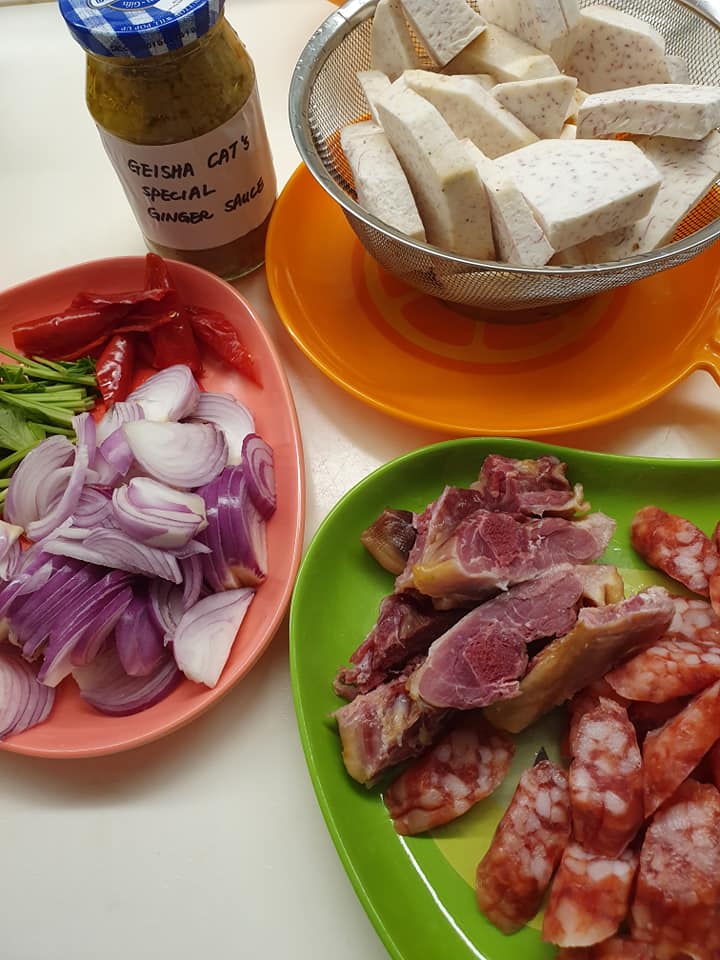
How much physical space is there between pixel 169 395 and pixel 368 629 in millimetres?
617

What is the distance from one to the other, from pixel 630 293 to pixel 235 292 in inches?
34.7

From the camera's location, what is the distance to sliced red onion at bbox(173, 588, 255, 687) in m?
1.20

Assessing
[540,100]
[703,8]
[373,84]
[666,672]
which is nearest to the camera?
[666,672]

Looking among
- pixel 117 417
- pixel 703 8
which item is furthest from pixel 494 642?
pixel 703 8

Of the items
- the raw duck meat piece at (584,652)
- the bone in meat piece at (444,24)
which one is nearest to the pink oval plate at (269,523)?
the raw duck meat piece at (584,652)

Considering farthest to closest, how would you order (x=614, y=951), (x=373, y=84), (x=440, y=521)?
(x=373, y=84), (x=440, y=521), (x=614, y=951)

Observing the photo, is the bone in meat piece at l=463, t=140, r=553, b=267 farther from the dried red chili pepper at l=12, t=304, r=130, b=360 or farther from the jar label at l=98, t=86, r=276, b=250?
the dried red chili pepper at l=12, t=304, r=130, b=360

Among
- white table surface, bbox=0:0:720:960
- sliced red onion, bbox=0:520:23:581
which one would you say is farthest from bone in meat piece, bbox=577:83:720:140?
sliced red onion, bbox=0:520:23:581

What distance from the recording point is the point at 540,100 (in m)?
1.42

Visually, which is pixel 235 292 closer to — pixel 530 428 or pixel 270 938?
pixel 530 428

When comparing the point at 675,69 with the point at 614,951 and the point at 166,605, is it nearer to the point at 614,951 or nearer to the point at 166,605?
the point at 166,605

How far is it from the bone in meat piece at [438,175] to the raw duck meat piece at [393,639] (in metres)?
0.68

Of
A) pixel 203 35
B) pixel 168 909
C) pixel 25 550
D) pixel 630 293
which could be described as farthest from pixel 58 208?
pixel 168 909

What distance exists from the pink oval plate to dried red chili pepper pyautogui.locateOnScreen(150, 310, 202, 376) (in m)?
0.06
